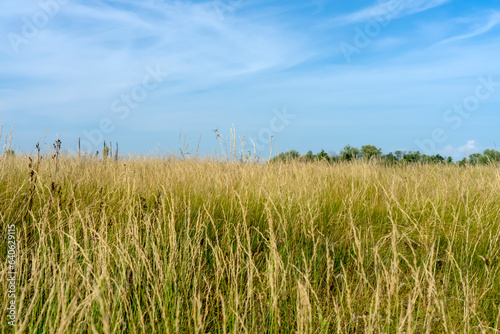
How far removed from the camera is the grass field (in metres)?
2.01

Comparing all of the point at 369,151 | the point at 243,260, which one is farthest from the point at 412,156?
the point at 243,260

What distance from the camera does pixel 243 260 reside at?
114 inches

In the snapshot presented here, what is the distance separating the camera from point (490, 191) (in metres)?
4.65

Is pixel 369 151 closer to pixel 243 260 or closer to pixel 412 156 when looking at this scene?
pixel 412 156

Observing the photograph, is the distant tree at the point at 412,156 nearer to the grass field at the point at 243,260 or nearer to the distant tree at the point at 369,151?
the distant tree at the point at 369,151

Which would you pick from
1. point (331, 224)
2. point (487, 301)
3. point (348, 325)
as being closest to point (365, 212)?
point (331, 224)

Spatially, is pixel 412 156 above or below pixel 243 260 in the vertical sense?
above

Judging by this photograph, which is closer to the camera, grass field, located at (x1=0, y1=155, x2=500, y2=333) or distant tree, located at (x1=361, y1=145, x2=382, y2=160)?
grass field, located at (x1=0, y1=155, x2=500, y2=333)

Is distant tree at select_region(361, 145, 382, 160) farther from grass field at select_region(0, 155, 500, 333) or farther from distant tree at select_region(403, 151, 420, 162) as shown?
grass field at select_region(0, 155, 500, 333)

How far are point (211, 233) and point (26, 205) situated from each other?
1727 mm

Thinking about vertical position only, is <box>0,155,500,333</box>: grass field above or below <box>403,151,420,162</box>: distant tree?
below

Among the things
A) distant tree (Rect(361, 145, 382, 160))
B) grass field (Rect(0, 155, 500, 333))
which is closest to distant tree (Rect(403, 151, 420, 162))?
distant tree (Rect(361, 145, 382, 160))

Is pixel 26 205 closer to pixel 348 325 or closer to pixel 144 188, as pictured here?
pixel 144 188

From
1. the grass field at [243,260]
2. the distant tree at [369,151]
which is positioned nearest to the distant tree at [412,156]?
the distant tree at [369,151]
